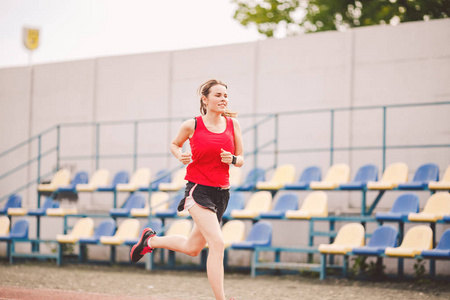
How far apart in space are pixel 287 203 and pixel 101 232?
12.6 ft

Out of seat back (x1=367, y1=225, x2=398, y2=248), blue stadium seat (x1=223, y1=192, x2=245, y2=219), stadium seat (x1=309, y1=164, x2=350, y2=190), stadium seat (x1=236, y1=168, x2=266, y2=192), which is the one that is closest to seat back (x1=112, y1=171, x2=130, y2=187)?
stadium seat (x1=236, y1=168, x2=266, y2=192)

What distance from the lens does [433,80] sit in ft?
40.4

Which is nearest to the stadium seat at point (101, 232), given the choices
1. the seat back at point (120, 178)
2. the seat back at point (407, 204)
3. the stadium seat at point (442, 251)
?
the seat back at point (120, 178)

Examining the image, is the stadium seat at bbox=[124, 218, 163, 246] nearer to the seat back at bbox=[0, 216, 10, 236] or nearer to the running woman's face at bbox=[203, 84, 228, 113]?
the seat back at bbox=[0, 216, 10, 236]

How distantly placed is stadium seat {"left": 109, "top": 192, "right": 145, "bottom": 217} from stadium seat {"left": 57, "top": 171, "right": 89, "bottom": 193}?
61.3 inches

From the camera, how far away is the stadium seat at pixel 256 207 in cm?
1197

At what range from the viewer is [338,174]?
12.2m

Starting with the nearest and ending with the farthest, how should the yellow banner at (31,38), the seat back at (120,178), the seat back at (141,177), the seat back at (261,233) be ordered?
the seat back at (261,233)
the seat back at (141,177)
the seat back at (120,178)
the yellow banner at (31,38)

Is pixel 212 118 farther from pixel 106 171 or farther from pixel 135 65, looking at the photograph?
pixel 135 65

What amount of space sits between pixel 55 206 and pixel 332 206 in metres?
5.86

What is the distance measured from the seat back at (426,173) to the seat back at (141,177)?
18.3 feet

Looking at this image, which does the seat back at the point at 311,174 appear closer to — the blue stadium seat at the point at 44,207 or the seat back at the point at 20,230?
the blue stadium seat at the point at 44,207

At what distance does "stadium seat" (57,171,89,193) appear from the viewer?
49.7ft

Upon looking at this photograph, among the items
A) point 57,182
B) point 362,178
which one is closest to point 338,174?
point 362,178
